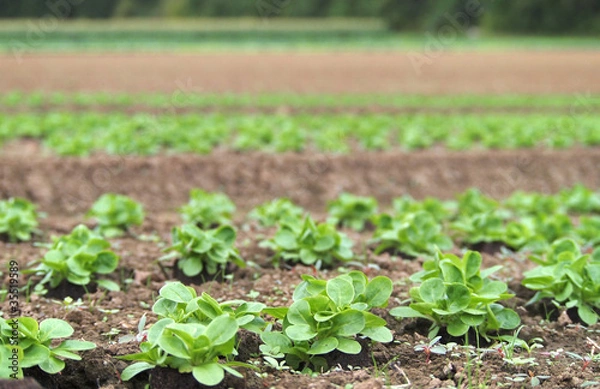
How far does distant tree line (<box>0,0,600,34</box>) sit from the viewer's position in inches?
2537

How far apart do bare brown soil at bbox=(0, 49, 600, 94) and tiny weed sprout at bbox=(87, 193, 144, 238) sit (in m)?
17.0

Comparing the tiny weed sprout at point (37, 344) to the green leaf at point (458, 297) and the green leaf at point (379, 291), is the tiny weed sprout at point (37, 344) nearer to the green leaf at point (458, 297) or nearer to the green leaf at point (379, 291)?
the green leaf at point (379, 291)

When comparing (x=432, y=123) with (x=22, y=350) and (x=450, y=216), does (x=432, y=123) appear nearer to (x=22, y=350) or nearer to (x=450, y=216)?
(x=450, y=216)

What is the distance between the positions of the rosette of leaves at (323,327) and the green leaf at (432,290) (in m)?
0.24

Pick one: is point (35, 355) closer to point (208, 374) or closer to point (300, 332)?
point (208, 374)

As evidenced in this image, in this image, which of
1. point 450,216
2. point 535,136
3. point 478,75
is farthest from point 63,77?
point 450,216

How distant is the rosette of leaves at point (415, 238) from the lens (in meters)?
4.81

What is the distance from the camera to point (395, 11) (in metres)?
72.9

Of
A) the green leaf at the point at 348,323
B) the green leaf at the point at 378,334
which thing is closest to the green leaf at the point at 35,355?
the green leaf at the point at 348,323

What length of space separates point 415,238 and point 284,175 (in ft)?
14.2

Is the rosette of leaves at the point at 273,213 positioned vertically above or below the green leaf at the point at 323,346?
below

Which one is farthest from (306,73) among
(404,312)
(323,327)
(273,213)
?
(323,327)

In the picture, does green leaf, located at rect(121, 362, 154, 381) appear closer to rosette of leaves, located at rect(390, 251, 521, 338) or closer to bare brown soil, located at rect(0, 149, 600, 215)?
rosette of leaves, located at rect(390, 251, 521, 338)

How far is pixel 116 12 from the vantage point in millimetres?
77875
